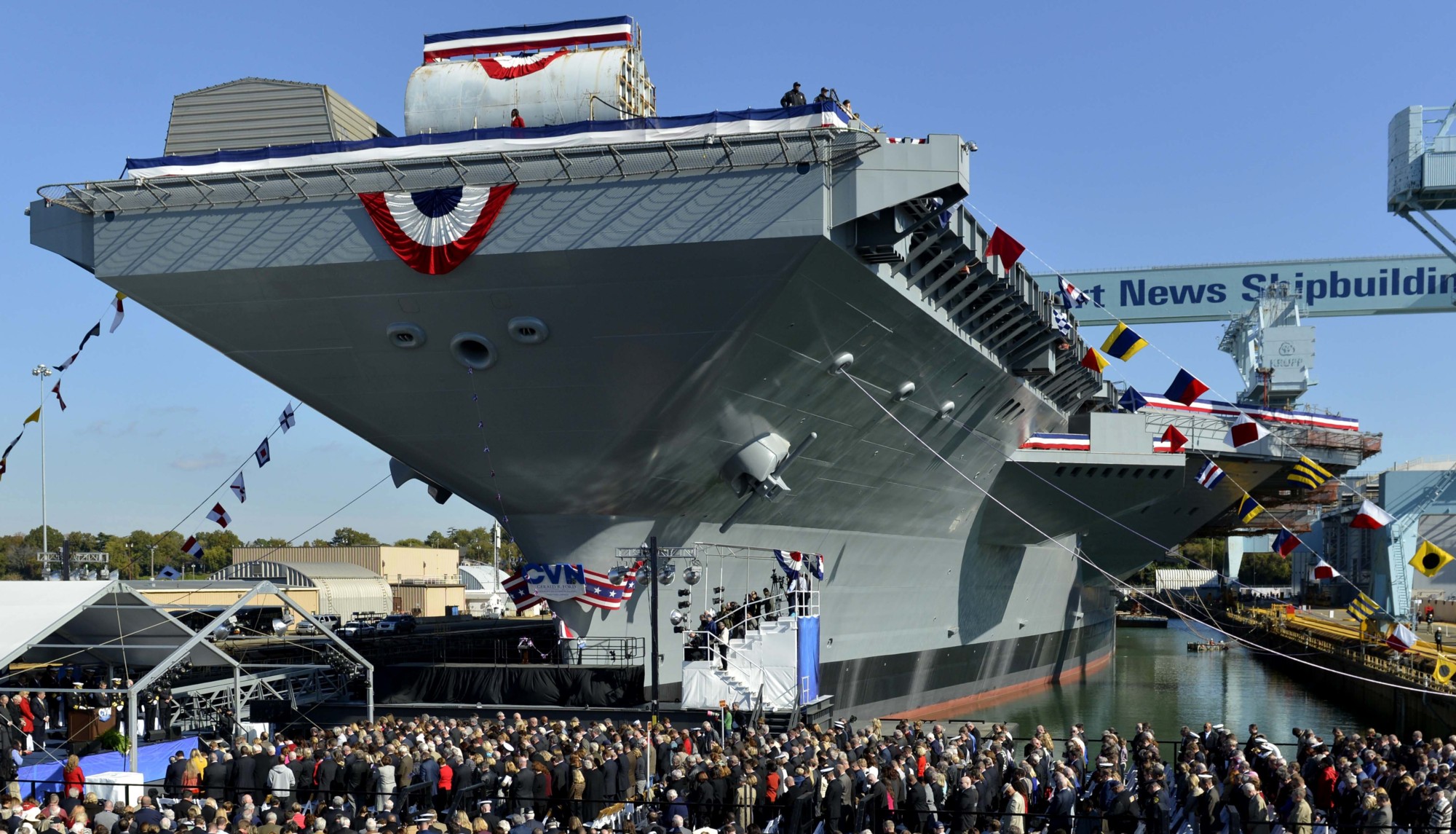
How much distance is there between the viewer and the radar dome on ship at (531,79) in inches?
797

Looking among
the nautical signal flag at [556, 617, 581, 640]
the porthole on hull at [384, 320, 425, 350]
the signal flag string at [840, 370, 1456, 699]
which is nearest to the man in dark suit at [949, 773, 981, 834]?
the signal flag string at [840, 370, 1456, 699]

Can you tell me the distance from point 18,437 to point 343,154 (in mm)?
10668

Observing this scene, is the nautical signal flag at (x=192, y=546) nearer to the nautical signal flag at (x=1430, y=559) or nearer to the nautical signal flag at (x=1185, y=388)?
the nautical signal flag at (x=1185, y=388)

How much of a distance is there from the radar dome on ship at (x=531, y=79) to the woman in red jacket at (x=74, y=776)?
35.8ft

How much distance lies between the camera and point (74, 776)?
14742 mm

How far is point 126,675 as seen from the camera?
2008 centimetres

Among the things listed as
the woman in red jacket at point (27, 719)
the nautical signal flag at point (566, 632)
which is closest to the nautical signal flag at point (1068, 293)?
the nautical signal flag at point (566, 632)

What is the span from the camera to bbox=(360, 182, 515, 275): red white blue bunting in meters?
17.4

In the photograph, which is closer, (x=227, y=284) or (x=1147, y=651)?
(x=227, y=284)

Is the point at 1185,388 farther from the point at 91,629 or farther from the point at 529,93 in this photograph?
the point at 91,629

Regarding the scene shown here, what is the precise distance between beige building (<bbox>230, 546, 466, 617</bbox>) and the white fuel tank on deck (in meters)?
46.3

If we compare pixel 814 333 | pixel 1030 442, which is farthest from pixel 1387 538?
pixel 814 333

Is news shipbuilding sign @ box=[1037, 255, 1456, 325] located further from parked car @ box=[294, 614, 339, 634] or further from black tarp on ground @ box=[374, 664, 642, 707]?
black tarp on ground @ box=[374, 664, 642, 707]

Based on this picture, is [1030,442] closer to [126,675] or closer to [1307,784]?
[1307,784]
